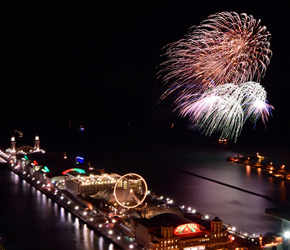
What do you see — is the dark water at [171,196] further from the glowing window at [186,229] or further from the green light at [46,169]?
the glowing window at [186,229]

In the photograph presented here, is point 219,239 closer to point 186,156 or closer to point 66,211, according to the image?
point 66,211

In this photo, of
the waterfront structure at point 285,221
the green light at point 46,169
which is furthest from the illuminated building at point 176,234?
the green light at point 46,169

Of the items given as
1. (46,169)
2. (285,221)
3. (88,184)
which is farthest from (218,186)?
(285,221)

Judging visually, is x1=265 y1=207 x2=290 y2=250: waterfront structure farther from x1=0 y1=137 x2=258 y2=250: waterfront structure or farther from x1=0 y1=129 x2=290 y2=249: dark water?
x1=0 y1=129 x2=290 y2=249: dark water

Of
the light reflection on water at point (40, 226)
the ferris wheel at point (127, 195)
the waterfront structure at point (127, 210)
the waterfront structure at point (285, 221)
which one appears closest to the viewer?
the waterfront structure at point (285, 221)

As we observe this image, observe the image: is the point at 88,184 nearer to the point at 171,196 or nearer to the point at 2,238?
the point at 171,196

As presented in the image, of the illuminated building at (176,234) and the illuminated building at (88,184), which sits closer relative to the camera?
the illuminated building at (176,234)

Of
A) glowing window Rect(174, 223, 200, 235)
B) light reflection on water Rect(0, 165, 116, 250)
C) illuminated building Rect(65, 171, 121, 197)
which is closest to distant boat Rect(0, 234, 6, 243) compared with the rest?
light reflection on water Rect(0, 165, 116, 250)
